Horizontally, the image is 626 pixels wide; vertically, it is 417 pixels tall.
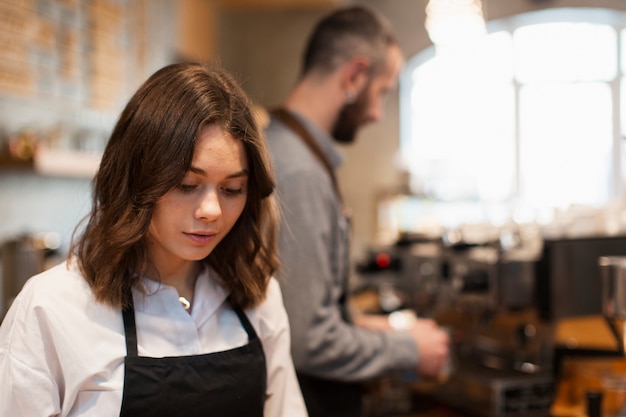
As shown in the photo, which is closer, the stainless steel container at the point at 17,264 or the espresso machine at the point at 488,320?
the espresso machine at the point at 488,320

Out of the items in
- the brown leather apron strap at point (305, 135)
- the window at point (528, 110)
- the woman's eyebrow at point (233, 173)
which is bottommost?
the woman's eyebrow at point (233, 173)

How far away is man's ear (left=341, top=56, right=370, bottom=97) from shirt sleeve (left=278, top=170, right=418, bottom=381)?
12.7 inches

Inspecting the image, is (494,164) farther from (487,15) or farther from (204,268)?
(204,268)

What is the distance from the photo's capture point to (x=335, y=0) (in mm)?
5750

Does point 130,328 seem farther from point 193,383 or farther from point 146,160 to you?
point 146,160

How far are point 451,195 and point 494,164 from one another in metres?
1.71

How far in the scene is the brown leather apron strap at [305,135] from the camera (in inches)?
78.9

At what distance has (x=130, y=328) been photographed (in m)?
1.21

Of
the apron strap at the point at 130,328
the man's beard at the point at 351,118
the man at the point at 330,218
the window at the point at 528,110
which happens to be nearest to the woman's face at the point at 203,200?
the apron strap at the point at 130,328

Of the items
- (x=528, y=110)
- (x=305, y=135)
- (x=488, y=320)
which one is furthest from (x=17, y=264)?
(x=528, y=110)

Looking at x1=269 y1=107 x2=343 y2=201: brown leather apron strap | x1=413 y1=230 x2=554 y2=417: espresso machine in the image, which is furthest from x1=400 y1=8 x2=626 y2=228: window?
x1=269 y1=107 x2=343 y2=201: brown leather apron strap

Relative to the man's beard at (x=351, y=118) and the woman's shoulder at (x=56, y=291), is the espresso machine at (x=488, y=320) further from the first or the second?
the woman's shoulder at (x=56, y=291)

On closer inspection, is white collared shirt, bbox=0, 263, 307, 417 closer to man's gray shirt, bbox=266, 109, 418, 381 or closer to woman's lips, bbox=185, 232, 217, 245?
woman's lips, bbox=185, 232, 217, 245

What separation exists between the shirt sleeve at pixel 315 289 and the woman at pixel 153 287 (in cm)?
47
